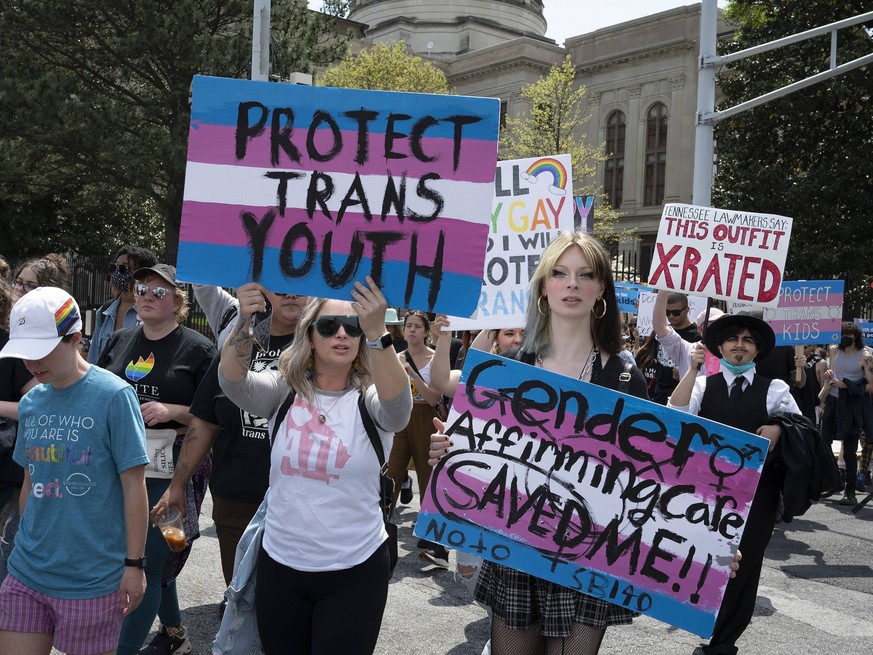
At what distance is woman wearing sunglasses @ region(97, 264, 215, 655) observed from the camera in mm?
4168

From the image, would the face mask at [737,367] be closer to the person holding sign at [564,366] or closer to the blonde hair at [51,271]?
the person holding sign at [564,366]

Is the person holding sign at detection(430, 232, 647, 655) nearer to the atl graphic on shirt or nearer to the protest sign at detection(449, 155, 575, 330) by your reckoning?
the atl graphic on shirt

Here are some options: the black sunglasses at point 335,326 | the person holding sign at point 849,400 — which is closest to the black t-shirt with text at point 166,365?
the black sunglasses at point 335,326

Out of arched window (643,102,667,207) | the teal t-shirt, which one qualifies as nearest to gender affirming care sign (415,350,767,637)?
the teal t-shirt

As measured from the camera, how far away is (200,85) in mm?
2967

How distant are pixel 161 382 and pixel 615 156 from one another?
5439 cm

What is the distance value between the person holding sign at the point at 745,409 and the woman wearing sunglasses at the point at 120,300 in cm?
314

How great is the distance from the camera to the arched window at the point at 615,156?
56.0 metres

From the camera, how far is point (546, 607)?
3178mm

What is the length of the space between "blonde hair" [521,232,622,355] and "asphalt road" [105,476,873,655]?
2194 mm

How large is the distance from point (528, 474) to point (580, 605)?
48cm

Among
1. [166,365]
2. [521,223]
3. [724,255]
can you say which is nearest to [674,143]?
[724,255]

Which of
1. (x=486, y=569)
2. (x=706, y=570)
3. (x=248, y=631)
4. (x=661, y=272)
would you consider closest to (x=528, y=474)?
(x=486, y=569)

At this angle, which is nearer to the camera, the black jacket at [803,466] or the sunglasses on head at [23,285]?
the black jacket at [803,466]
